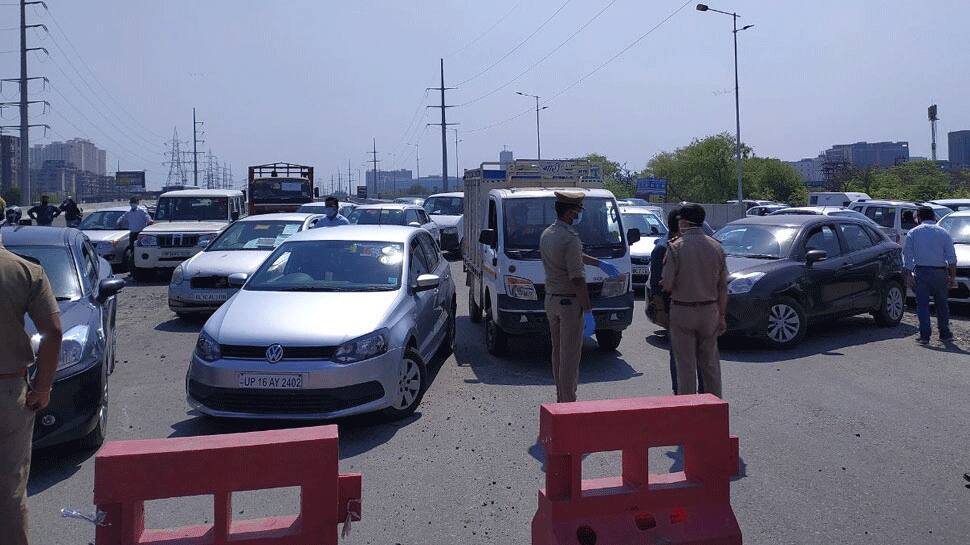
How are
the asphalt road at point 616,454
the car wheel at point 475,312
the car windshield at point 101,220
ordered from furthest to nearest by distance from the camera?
the car windshield at point 101,220
the car wheel at point 475,312
the asphalt road at point 616,454

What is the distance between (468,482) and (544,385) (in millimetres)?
3078

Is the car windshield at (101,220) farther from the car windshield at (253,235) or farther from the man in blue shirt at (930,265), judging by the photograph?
the man in blue shirt at (930,265)

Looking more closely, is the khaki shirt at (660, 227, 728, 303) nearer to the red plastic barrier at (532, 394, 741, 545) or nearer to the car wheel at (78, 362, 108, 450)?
the red plastic barrier at (532, 394, 741, 545)

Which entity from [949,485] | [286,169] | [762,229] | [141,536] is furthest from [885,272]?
[286,169]

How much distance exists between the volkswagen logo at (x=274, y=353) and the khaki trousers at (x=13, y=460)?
2.98m

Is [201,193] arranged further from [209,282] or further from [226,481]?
[226,481]

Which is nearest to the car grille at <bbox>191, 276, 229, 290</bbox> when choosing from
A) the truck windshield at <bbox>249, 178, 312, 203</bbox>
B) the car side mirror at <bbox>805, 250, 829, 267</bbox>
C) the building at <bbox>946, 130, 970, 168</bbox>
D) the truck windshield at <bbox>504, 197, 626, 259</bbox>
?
the truck windshield at <bbox>504, 197, 626, 259</bbox>

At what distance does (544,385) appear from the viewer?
8.84 m

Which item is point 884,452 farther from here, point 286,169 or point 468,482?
point 286,169

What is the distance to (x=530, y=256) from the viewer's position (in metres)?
10.1

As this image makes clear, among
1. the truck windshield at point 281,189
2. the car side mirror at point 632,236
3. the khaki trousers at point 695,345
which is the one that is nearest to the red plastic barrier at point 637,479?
the khaki trousers at point 695,345

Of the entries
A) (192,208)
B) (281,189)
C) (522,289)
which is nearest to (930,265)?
(522,289)

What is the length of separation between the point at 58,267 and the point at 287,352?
239 centimetres

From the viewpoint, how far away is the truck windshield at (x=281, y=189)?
103 feet
